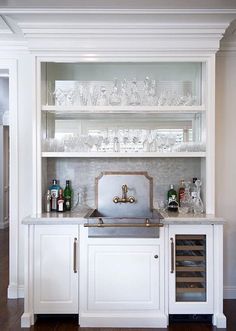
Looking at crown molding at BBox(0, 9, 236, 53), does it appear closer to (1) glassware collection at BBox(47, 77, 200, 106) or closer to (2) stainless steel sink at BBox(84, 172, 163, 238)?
(1) glassware collection at BBox(47, 77, 200, 106)

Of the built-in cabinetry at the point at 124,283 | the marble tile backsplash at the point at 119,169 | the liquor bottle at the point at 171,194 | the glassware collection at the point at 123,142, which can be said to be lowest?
the built-in cabinetry at the point at 124,283

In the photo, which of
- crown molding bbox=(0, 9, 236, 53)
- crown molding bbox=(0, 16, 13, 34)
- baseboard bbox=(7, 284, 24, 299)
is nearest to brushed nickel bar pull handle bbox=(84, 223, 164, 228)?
baseboard bbox=(7, 284, 24, 299)

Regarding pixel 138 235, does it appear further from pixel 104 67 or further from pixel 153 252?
pixel 104 67

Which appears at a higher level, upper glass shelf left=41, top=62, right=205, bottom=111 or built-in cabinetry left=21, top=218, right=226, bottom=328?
upper glass shelf left=41, top=62, right=205, bottom=111

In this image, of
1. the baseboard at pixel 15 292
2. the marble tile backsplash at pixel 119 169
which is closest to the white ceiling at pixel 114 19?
Result: the marble tile backsplash at pixel 119 169

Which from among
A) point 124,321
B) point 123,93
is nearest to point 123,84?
point 123,93

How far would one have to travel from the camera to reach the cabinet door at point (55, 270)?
2.84 meters

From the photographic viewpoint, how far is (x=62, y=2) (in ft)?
8.41

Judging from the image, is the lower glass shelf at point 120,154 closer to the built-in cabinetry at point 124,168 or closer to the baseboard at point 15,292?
the built-in cabinetry at point 124,168

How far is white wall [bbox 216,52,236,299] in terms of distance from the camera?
3.43 m

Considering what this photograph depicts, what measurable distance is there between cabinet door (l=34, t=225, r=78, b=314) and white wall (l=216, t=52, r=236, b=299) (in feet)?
5.12

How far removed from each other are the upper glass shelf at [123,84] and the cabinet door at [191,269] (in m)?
1.18

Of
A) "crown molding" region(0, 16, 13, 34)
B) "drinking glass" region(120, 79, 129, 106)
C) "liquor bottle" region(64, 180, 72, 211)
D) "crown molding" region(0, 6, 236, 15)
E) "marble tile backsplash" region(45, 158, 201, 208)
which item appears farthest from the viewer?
"marble tile backsplash" region(45, 158, 201, 208)

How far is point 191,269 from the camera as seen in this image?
286cm
